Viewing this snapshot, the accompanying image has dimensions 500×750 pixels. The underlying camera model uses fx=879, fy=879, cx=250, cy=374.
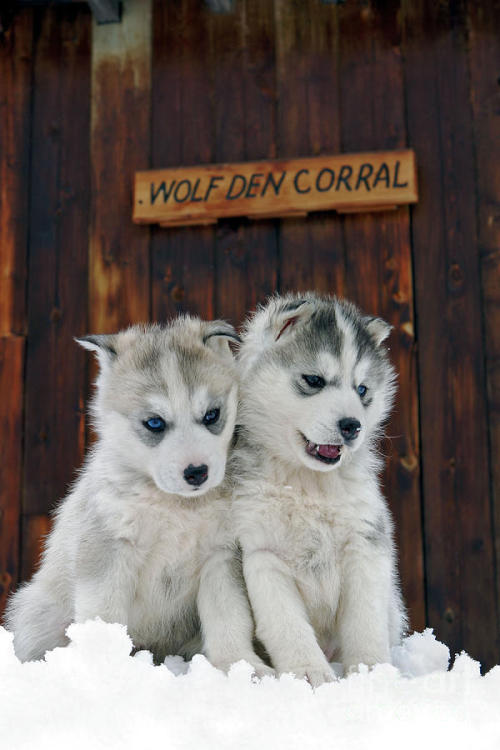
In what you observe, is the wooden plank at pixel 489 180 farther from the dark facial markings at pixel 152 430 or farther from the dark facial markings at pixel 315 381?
the dark facial markings at pixel 152 430

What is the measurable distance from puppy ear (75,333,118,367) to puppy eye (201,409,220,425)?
0.33 m

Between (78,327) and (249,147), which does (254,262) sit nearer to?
(249,147)

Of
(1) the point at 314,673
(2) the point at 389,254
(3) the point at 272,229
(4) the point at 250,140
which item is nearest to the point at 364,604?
(1) the point at 314,673

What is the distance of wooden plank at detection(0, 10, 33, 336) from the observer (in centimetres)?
488

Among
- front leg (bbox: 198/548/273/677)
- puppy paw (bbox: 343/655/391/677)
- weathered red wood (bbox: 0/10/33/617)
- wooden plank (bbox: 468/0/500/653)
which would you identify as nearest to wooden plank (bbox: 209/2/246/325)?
weathered red wood (bbox: 0/10/33/617)

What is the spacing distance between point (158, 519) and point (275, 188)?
114 inches

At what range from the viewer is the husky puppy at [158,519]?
194cm

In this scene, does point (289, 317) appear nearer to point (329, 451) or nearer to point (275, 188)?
point (329, 451)

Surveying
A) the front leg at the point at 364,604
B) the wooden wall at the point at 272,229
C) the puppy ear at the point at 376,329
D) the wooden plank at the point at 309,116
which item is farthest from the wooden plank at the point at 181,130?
the front leg at the point at 364,604

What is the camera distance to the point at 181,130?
4.86m

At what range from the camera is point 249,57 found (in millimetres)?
4855

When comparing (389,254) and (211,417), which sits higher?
(389,254)

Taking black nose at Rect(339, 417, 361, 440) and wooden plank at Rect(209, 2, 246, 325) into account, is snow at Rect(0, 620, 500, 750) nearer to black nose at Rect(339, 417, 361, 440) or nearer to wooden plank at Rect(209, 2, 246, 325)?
black nose at Rect(339, 417, 361, 440)

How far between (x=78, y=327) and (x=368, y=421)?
2.80 meters
